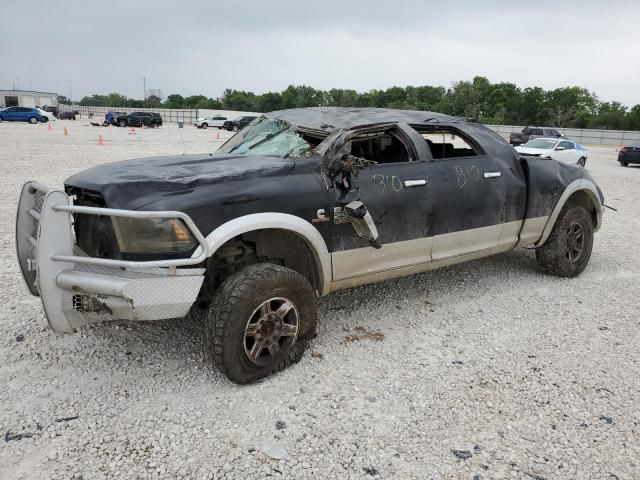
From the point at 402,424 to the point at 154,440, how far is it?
54.2 inches

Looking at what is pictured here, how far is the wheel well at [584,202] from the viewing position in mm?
5676

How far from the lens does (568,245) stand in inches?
220

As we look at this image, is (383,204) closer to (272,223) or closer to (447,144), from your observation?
(272,223)

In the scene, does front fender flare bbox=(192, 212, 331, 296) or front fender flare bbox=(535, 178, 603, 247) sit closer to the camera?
front fender flare bbox=(192, 212, 331, 296)

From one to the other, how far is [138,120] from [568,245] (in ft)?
143

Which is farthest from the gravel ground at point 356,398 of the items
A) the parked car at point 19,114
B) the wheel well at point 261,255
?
the parked car at point 19,114

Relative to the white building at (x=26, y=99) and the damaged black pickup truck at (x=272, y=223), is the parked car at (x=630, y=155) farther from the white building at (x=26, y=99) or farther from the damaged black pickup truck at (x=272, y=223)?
the white building at (x=26, y=99)

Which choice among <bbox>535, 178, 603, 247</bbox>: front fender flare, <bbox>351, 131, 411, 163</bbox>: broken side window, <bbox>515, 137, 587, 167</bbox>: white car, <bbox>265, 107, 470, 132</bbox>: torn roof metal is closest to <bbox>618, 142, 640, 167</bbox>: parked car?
<bbox>515, 137, 587, 167</bbox>: white car

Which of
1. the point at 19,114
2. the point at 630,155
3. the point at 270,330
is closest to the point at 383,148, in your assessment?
the point at 270,330

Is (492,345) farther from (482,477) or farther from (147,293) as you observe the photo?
(147,293)

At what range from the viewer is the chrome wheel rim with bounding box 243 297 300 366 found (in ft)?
10.9

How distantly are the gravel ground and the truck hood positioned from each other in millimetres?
1205

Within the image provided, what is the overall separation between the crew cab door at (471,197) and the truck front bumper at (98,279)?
214 centimetres

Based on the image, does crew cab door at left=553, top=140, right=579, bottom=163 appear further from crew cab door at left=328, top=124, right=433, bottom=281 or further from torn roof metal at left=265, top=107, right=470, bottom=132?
crew cab door at left=328, top=124, right=433, bottom=281
